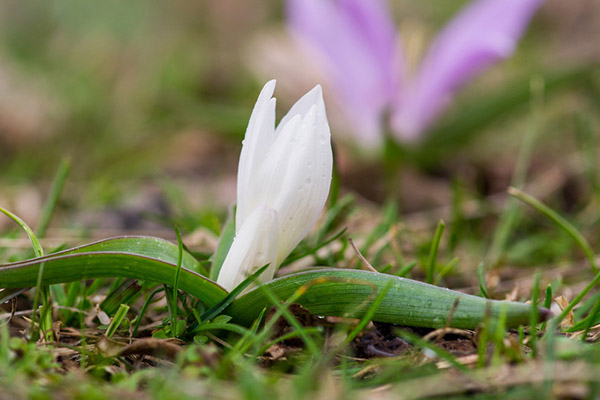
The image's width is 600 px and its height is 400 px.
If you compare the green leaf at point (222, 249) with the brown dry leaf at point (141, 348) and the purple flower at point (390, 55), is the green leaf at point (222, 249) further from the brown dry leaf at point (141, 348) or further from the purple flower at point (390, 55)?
the purple flower at point (390, 55)

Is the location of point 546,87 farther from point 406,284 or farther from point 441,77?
point 406,284

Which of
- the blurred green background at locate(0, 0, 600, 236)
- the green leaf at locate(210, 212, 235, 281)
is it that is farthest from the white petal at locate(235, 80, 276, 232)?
the blurred green background at locate(0, 0, 600, 236)

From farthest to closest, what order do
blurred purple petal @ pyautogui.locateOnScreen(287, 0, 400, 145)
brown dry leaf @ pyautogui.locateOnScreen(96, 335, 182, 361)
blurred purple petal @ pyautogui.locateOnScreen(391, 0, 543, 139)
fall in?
blurred purple petal @ pyautogui.locateOnScreen(287, 0, 400, 145) < blurred purple petal @ pyautogui.locateOnScreen(391, 0, 543, 139) < brown dry leaf @ pyautogui.locateOnScreen(96, 335, 182, 361)

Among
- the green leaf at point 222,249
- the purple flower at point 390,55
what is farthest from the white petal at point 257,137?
the purple flower at point 390,55

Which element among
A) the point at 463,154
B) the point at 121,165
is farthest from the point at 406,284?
the point at 121,165

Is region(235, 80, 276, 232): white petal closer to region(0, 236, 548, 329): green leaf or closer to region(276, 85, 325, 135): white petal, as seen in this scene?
region(276, 85, 325, 135): white petal

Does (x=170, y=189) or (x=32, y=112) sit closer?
(x=170, y=189)

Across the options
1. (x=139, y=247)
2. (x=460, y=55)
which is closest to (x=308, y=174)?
(x=139, y=247)
